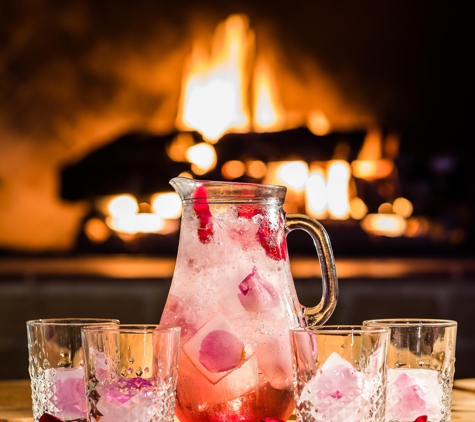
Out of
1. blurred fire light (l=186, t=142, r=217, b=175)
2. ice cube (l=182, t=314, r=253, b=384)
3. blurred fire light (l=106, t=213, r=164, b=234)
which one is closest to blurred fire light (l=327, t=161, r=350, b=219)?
blurred fire light (l=186, t=142, r=217, b=175)

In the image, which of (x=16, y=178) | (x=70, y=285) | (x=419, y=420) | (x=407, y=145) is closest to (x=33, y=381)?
(x=419, y=420)

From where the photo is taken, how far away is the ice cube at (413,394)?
730 mm

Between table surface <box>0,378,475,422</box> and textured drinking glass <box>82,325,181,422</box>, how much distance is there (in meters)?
0.22

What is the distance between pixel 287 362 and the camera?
29.3 inches

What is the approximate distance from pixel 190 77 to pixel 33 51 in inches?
18.0

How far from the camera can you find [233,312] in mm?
751

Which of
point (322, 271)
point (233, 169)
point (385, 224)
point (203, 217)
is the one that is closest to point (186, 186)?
point (203, 217)

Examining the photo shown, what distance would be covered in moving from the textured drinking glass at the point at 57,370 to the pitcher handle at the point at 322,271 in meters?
0.21

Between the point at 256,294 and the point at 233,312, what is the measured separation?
0.09 ft

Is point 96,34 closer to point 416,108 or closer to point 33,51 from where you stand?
point 33,51

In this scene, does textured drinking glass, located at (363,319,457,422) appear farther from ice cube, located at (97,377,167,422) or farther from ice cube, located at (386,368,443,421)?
ice cube, located at (97,377,167,422)

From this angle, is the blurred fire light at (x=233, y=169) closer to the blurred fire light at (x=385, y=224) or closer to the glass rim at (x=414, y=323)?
the blurred fire light at (x=385, y=224)

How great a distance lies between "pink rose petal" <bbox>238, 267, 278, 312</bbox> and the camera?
2.49ft

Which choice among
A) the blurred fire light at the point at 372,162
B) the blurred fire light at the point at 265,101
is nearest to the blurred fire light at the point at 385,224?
the blurred fire light at the point at 372,162
